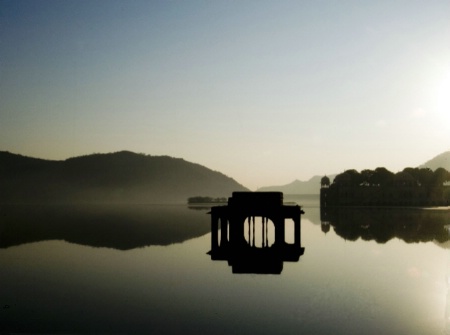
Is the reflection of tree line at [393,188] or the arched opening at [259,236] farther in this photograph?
the reflection of tree line at [393,188]

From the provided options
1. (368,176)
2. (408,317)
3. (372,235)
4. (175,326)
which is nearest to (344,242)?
(372,235)

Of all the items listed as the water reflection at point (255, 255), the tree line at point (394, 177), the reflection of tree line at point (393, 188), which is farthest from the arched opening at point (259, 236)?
the reflection of tree line at point (393, 188)

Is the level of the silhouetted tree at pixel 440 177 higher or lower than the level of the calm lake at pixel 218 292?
higher

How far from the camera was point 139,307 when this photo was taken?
27375 millimetres

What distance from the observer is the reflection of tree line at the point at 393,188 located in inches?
6053

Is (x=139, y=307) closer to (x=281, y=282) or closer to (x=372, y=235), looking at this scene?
A: (x=281, y=282)

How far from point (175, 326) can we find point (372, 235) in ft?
171

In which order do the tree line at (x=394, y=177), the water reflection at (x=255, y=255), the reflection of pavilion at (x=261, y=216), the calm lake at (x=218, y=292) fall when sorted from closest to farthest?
the calm lake at (x=218, y=292)
the water reflection at (x=255, y=255)
the reflection of pavilion at (x=261, y=216)
the tree line at (x=394, y=177)

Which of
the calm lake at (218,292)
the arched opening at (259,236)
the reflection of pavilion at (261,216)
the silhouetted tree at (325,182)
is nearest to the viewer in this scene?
the calm lake at (218,292)

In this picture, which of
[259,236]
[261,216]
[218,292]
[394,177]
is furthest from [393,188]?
[218,292]

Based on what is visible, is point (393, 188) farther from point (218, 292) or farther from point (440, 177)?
point (218, 292)

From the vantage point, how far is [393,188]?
154875mm

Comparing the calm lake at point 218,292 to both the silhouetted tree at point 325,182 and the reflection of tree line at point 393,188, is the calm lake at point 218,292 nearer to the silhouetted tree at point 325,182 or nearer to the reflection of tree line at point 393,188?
the reflection of tree line at point 393,188

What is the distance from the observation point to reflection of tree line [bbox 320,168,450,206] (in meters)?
154
